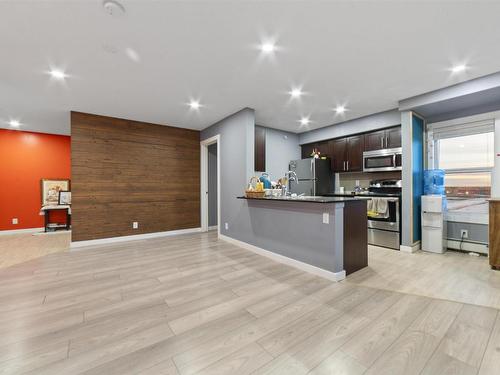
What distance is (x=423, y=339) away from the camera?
159cm

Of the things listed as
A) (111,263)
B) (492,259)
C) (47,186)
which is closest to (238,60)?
(111,263)

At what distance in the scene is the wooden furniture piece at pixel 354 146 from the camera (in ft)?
14.2

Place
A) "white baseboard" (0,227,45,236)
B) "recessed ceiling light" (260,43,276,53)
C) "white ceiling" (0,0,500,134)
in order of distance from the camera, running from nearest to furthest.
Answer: "white ceiling" (0,0,500,134) → "recessed ceiling light" (260,43,276,53) → "white baseboard" (0,227,45,236)

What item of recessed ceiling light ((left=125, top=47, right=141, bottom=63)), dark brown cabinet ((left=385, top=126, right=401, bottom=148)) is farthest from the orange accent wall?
dark brown cabinet ((left=385, top=126, right=401, bottom=148))

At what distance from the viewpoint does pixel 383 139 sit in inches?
175

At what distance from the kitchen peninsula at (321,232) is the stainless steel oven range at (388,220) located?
1.21 metres

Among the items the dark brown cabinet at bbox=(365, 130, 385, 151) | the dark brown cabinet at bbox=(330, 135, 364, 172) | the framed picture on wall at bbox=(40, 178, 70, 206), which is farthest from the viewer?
the framed picture on wall at bbox=(40, 178, 70, 206)

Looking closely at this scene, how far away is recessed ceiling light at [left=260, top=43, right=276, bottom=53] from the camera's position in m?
2.24

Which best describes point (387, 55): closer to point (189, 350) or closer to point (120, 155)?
point (189, 350)

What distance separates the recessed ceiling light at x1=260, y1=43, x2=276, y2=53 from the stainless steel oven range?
3.18 meters

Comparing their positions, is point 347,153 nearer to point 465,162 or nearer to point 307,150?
point 307,150

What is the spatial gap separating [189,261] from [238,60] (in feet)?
9.05

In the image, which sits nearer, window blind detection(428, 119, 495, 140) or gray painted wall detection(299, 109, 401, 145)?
window blind detection(428, 119, 495, 140)

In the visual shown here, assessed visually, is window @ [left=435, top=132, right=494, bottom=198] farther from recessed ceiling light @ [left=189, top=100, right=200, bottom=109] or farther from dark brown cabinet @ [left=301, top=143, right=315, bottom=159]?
recessed ceiling light @ [left=189, top=100, right=200, bottom=109]
